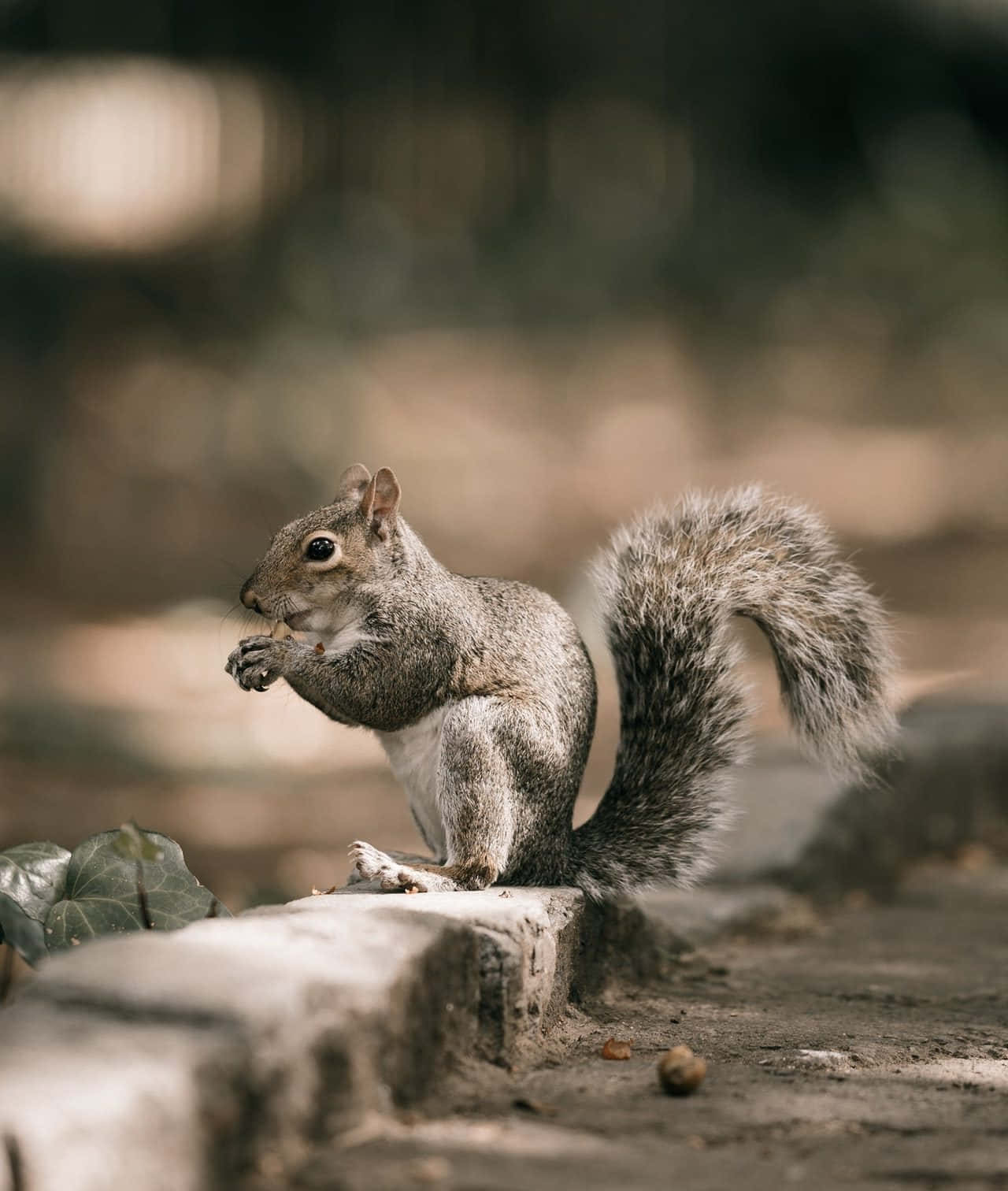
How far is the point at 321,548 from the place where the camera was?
243 centimetres

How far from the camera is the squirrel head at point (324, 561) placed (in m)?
2.43

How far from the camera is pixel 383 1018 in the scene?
5.34 ft

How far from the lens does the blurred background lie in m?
9.02

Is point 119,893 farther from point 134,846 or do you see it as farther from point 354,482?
point 354,482

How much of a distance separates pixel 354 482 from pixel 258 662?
412 millimetres

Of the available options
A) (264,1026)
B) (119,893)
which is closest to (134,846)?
(119,893)

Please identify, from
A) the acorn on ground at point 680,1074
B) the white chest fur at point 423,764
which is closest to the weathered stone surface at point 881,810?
the white chest fur at point 423,764

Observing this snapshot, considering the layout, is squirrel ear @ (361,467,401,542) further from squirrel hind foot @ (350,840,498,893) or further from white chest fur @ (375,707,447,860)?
squirrel hind foot @ (350,840,498,893)

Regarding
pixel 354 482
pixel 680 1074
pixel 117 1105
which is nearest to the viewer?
pixel 117 1105

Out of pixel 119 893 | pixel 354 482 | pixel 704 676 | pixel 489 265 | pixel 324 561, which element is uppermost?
pixel 489 265

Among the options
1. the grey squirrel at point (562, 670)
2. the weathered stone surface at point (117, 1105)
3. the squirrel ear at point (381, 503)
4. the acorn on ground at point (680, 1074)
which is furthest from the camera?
the squirrel ear at point (381, 503)

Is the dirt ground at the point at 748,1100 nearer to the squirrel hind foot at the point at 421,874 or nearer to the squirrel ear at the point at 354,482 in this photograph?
the squirrel hind foot at the point at 421,874

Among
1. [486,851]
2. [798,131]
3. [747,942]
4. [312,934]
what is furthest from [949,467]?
[312,934]

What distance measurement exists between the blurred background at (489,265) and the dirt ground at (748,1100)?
5.85 m
